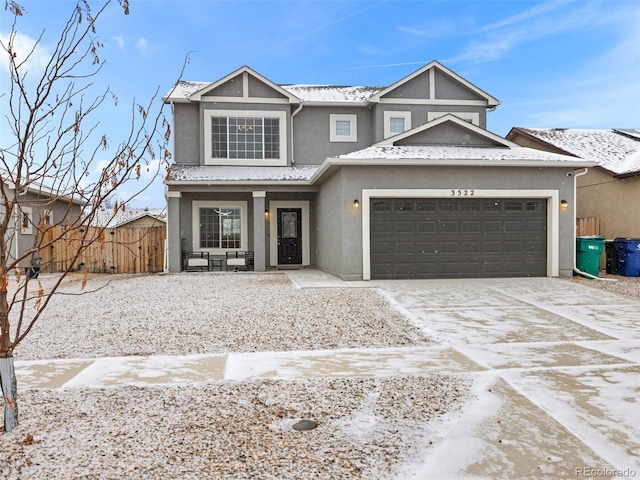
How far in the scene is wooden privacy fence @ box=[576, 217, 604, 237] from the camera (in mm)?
14773

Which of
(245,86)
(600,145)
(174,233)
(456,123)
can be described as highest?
(245,86)

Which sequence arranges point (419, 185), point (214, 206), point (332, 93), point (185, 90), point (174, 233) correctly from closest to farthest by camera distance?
point (419, 185) → point (174, 233) → point (214, 206) → point (185, 90) → point (332, 93)

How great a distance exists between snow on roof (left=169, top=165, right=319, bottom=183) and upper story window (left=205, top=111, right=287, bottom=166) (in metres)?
0.40

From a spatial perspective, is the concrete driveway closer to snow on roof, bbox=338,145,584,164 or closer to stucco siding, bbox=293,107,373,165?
snow on roof, bbox=338,145,584,164

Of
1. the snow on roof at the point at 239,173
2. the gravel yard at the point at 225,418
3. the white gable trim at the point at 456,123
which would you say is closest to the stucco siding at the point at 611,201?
the white gable trim at the point at 456,123

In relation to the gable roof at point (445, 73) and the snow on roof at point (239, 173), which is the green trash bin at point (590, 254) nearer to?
the gable roof at point (445, 73)

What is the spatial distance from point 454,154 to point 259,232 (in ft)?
21.8

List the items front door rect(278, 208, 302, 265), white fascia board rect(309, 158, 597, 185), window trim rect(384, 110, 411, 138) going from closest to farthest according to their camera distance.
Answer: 1. white fascia board rect(309, 158, 597, 185)
2. front door rect(278, 208, 302, 265)
3. window trim rect(384, 110, 411, 138)

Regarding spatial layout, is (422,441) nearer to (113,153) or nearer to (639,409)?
(639,409)

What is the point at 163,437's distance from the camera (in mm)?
2891

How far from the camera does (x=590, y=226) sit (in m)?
14.9

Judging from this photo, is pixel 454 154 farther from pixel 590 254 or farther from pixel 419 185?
pixel 590 254

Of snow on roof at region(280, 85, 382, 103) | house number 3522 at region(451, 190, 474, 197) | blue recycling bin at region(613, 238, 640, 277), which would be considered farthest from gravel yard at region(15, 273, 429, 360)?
snow on roof at region(280, 85, 382, 103)

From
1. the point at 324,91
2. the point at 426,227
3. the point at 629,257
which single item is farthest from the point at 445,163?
the point at 324,91
